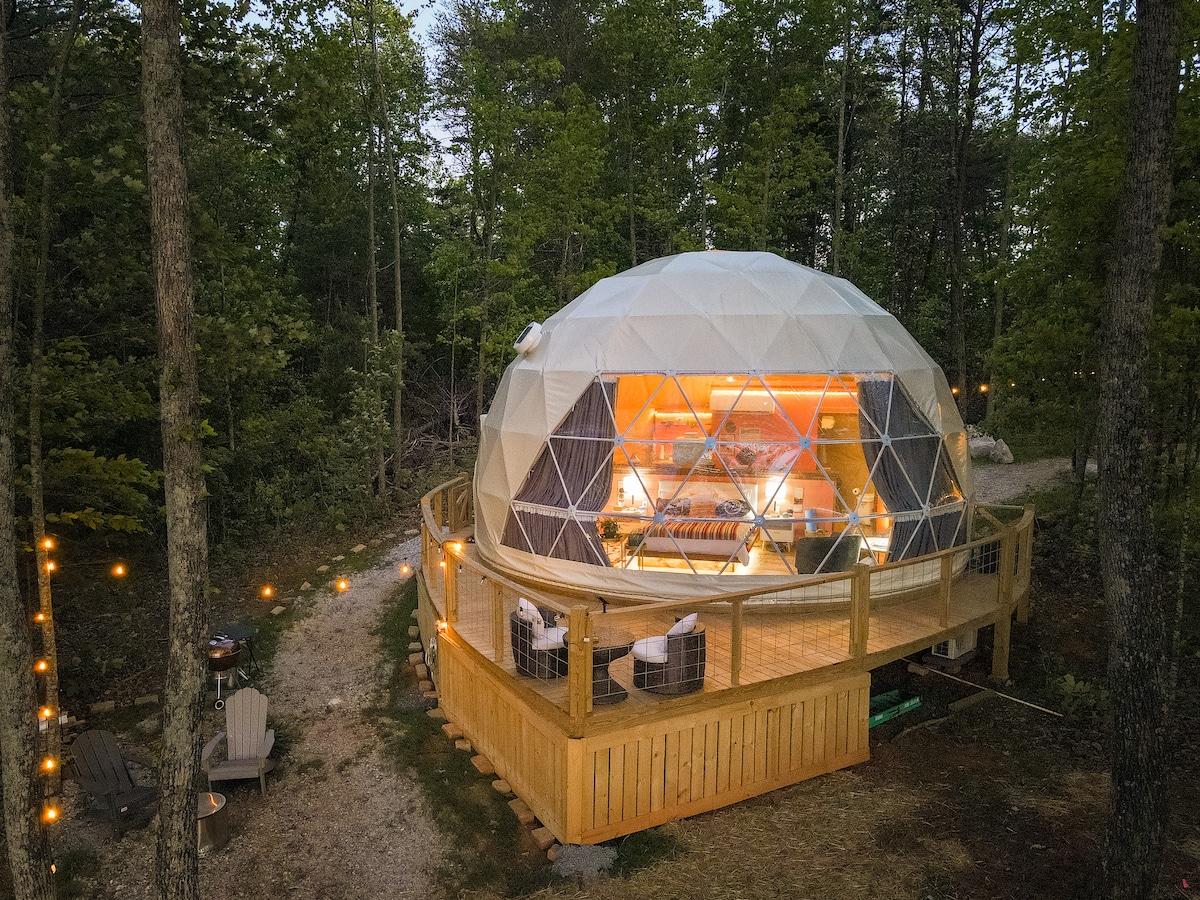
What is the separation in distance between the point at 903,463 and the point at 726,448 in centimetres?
193

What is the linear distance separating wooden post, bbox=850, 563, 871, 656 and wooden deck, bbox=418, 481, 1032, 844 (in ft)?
0.04

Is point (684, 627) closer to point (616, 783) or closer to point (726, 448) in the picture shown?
point (616, 783)

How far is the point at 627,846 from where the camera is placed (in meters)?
5.48

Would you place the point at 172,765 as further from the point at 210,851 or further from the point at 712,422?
the point at 712,422

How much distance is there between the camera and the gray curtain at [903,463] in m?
7.92

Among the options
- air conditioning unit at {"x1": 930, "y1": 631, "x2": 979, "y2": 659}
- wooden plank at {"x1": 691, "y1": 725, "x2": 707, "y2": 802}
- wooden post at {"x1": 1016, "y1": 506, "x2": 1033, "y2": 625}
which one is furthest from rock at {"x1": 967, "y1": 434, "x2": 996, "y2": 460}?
wooden plank at {"x1": 691, "y1": 725, "x2": 707, "y2": 802}

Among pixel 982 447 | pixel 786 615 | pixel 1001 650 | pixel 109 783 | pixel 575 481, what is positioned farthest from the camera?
pixel 982 447

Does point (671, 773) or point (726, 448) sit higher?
point (726, 448)

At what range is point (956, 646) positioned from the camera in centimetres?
739

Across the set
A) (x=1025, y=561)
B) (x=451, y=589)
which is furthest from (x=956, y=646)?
(x=451, y=589)

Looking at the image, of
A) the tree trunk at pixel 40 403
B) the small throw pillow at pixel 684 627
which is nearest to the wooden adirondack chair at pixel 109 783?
the tree trunk at pixel 40 403

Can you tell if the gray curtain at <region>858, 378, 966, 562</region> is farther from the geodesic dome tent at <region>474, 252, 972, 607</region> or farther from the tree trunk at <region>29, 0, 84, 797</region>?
the tree trunk at <region>29, 0, 84, 797</region>

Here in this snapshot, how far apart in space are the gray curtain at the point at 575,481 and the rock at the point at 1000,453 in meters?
12.9

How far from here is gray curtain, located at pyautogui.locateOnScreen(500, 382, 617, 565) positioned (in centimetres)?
806
